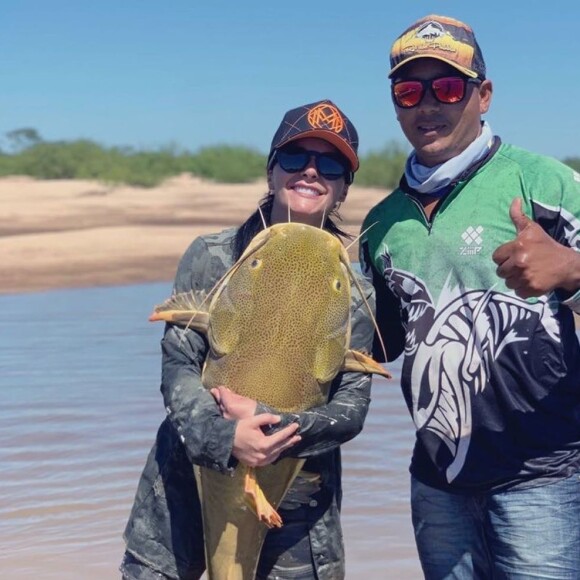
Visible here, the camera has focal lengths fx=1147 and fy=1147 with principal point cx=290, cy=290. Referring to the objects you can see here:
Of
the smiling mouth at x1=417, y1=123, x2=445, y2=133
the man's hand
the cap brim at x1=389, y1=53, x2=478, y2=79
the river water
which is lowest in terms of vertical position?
the river water

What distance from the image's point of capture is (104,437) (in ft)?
23.7

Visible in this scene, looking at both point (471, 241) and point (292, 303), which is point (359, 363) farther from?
point (471, 241)

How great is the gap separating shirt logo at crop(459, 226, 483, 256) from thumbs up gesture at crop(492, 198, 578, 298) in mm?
242

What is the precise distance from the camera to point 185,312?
314cm

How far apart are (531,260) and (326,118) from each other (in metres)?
0.76

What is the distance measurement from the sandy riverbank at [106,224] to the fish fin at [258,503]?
10.9 m

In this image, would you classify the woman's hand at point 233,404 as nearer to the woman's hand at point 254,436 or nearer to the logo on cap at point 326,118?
the woman's hand at point 254,436

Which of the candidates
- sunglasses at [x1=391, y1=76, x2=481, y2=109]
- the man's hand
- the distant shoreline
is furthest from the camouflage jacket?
the distant shoreline

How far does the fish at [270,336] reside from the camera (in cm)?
307

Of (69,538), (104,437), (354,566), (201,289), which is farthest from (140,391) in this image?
(201,289)

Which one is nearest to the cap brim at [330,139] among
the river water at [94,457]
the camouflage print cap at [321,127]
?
the camouflage print cap at [321,127]

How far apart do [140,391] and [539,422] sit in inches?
209

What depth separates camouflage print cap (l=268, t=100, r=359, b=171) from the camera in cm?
→ 334

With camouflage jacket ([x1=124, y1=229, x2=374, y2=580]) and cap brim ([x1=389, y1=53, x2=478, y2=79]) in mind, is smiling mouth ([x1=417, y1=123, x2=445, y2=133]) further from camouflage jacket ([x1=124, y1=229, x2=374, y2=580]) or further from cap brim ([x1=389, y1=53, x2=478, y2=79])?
camouflage jacket ([x1=124, y1=229, x2=374, y2=580])
